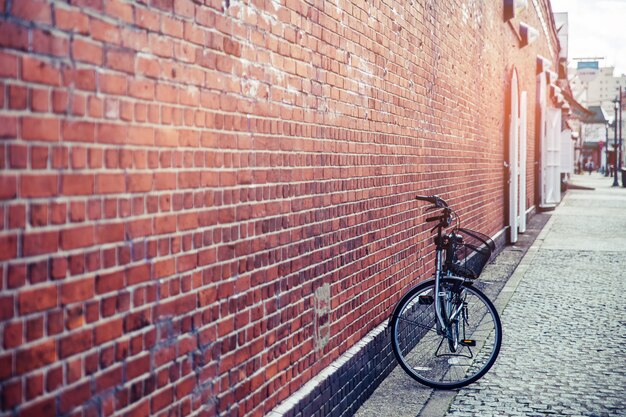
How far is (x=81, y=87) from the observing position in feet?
7.87

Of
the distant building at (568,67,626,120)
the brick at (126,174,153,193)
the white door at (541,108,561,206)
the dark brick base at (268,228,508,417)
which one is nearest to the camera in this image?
the brick at (126,174,153,193)

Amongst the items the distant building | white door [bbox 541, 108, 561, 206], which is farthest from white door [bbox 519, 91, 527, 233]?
the distant building

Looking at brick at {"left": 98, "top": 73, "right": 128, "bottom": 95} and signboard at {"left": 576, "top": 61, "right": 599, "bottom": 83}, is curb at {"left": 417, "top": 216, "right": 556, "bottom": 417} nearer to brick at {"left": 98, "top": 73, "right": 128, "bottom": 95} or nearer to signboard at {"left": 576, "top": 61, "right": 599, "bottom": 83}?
brick at {"left": 98, "top": 73, "right": 128, "bottom": 95}

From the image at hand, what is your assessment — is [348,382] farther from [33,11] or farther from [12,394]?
[33,11]

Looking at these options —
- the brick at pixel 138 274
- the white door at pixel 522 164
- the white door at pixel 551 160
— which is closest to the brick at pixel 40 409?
the brick at pixel 138 274

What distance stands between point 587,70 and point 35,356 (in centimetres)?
14298

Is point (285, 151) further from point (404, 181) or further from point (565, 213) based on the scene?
point (565, 213)

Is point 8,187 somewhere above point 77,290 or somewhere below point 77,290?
above

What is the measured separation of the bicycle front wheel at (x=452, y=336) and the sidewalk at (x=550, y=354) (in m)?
0.11

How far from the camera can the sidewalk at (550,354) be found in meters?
5.25

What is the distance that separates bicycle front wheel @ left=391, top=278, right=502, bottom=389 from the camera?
5785 millimetres

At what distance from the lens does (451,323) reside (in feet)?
19.5

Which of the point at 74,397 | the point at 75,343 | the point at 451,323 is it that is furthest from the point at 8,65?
the point at 451,323

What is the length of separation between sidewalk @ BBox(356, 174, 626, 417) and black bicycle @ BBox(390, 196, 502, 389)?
13cm
